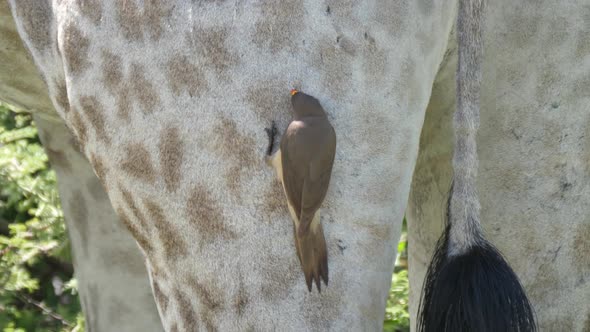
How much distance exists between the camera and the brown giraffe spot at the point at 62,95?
1506mm

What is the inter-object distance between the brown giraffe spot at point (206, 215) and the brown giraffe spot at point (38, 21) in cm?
39

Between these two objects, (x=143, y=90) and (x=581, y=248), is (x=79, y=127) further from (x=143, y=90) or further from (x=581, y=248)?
(x=581, y=248)

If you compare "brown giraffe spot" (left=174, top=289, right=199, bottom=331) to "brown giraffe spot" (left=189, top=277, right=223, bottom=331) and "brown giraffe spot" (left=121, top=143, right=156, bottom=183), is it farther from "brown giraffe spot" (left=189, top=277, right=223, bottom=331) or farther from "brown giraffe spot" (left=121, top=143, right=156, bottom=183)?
"brown giraffe spot" (left=121, top=143, right=156, bottom=183)

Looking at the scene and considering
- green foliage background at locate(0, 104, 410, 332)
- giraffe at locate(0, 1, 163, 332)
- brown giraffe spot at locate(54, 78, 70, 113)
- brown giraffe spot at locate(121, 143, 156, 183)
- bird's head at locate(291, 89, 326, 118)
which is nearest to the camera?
bird's head at locate(291, 89, 326, 118)

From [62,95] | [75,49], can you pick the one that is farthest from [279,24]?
[62,95]

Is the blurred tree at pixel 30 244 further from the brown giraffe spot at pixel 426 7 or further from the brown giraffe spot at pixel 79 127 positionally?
the brown giraffe spot at pixel 426 7

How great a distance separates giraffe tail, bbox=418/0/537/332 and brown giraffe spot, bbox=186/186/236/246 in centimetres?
27

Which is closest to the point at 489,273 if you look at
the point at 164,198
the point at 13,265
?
the point at 164,198

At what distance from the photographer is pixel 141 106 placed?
133cm

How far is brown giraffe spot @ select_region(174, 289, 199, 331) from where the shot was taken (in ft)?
4.37

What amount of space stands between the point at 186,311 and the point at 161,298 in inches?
2.5

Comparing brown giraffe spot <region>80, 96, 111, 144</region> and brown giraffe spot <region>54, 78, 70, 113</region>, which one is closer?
brown giraffe spot <region>80, 96, 111, 144</region>

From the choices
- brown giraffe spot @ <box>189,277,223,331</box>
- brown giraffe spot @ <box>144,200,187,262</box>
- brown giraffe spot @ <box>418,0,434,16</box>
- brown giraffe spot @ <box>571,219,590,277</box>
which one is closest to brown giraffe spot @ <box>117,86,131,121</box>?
brown giraffe spot @ <box>144,200,187,262</box>

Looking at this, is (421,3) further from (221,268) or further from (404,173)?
(221,268)
